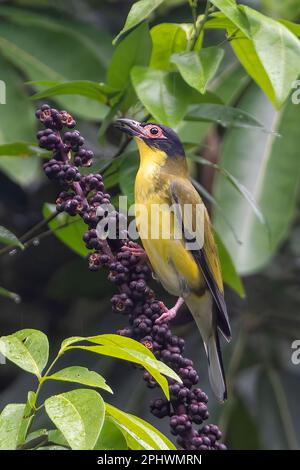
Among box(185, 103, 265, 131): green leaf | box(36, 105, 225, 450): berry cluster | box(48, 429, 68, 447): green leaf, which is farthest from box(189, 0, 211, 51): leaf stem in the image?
box(48, 429, 68, 447): green leaf

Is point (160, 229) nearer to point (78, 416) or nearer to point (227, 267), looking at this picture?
point (227, 267)

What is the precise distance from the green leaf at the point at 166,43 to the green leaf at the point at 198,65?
0.21 meters

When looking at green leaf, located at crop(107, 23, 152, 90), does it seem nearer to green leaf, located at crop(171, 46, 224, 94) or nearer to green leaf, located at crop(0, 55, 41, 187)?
green leaf, located at crop(171, 46, 224, 94)

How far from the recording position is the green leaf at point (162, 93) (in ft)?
9.14

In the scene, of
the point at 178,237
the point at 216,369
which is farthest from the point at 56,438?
the point at 178,237

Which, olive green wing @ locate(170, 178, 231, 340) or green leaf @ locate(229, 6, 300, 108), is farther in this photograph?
olive green wing @ locate(170, 178, 231, 340)

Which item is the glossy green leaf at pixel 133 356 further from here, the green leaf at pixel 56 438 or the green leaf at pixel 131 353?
the green leaf at pixel 56 438

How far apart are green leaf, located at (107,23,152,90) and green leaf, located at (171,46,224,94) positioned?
0.59 feet

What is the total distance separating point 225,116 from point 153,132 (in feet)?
0.97

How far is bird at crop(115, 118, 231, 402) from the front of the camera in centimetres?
302

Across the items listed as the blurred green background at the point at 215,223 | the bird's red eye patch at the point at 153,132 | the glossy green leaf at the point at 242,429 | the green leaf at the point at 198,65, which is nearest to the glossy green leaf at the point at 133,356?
the green leaf at the point at 198,65

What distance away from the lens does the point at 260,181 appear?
13.3 feet

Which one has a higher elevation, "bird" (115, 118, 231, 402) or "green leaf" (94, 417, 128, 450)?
"green leaf" (94, 417, 128, 450)

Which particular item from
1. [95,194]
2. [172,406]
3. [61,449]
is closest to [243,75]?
[95,194]
